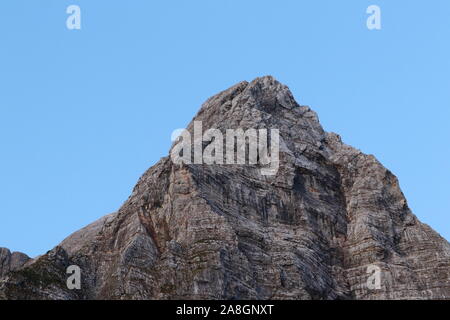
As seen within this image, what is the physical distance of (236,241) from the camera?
139625 mm

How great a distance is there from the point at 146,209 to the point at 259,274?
21.6 m

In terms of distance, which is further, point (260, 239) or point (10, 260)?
point (10, 260)

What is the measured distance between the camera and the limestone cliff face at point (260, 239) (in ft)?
446

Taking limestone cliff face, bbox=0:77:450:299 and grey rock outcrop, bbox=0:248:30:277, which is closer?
limestone cliff face, bbox=0:77:450:299

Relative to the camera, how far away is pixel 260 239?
144 meters

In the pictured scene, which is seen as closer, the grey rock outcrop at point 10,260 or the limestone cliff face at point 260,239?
the limestone cliff face at point 260,239

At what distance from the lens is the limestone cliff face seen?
136000mm

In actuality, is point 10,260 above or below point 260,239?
above
